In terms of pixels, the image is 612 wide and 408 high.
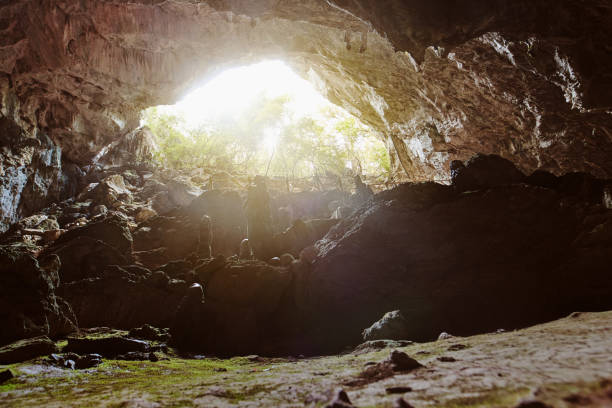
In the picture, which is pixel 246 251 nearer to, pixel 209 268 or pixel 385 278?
pixel 209 268

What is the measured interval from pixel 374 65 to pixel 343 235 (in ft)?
34.1

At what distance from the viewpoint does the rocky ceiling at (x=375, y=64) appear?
8008mm

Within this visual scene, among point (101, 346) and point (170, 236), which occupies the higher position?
point (170, 236)

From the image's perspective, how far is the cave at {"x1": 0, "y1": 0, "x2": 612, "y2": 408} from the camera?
3895 millimetres

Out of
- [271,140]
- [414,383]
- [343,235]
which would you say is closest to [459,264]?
[343,235]

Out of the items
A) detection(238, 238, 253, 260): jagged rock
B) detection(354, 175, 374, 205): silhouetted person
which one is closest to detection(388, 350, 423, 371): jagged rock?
detection(238, 238, 253, 260): jagged rock

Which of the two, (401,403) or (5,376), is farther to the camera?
(5,376)

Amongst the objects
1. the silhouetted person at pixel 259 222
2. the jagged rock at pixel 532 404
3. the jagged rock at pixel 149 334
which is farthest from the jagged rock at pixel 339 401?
Answer: the silhouetted person at pixel 259 222

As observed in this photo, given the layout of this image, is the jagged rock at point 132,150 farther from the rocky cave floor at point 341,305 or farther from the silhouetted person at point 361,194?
the silhouetted person at point 361,194

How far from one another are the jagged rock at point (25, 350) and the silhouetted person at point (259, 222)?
27.5ft

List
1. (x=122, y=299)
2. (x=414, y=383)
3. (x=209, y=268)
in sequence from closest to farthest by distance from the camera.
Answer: (x=414, y=383)
(x=122, y=299)
(x=209, y=268)

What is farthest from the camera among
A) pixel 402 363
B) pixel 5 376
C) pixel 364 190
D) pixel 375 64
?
pixel 364 190

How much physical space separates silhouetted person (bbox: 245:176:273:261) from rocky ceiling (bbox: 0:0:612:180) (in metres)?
6.96

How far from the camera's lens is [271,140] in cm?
3681
